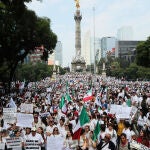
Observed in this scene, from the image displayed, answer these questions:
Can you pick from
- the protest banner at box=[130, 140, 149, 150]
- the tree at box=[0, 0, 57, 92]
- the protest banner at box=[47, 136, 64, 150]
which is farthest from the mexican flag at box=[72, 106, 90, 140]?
the tree at box=[0, 0, 57, 92]

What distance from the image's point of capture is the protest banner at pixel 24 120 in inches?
494

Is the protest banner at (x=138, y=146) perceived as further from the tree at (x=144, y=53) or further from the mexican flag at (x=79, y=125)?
the tree at (x=144, y=53)

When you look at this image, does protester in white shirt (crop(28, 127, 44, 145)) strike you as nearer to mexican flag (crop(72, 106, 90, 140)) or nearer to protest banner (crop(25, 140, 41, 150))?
protest banner (crop(25, 140, 41, 150))

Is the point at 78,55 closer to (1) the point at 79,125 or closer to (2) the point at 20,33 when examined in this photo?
(2) the point at 20,33

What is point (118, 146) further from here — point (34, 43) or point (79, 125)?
point (34, 43)

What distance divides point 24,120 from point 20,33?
108ft

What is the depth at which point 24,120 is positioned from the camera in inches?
497

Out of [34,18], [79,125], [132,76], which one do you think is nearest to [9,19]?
[34,18]

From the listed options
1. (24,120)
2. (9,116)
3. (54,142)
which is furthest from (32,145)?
(9,116)

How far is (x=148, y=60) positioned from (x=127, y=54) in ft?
402

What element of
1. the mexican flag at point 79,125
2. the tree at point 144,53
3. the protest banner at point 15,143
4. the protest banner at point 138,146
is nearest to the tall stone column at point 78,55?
the tree at point 144,53

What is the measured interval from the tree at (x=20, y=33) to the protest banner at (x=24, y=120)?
21900 mm

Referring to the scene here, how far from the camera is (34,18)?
148ft

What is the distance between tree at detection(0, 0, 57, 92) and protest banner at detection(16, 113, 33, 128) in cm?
2190
